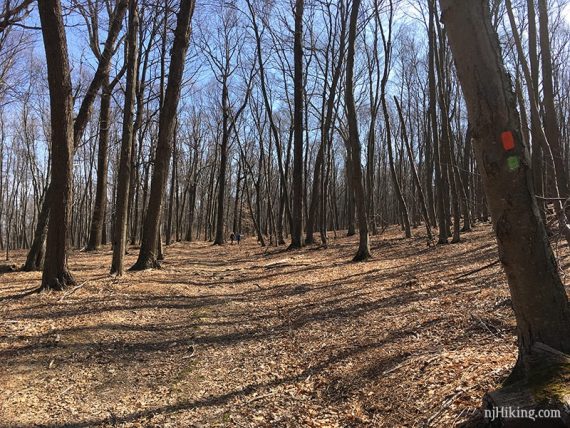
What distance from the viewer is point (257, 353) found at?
20.7 ft

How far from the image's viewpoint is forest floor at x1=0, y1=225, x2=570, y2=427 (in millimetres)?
4285

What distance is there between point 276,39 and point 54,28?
16134mm

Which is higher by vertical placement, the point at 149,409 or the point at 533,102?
the point at 533,102

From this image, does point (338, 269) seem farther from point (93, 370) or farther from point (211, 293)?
point (93, 370)

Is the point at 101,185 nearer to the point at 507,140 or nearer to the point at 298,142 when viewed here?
the point at 298,142

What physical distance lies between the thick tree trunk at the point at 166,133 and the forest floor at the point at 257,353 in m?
2.28

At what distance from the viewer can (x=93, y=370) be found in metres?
5.38

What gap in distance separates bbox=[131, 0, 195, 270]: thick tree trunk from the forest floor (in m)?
2.28

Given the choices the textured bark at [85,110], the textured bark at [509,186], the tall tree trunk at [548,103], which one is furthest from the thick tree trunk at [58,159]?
the tall tree trunk at [548,103]

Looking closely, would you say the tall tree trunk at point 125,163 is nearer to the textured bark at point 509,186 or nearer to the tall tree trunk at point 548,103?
the tall tree trunk at point 548,103

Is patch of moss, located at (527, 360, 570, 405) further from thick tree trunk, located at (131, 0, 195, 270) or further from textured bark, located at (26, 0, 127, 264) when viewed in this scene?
textured bark, located at (26, 0, 127, 264)

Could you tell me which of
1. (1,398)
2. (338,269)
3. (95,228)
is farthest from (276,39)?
(1,398)

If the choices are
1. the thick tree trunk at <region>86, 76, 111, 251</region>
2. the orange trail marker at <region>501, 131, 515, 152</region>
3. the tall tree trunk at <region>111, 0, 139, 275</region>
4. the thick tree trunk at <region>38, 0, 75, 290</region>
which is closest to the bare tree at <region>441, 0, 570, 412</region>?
the orange trail marker at <region>501, 131, 515, 152</region>

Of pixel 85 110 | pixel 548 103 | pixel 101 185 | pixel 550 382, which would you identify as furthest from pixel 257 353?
pixel 101 185
